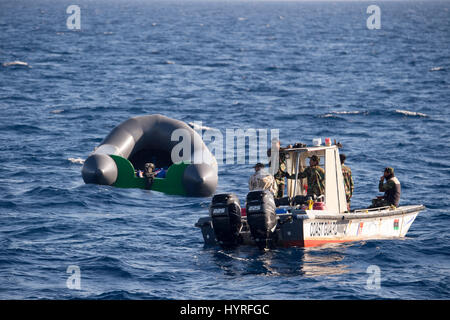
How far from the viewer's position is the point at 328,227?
49.5ft

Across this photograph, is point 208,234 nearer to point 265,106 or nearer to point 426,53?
point 265,106

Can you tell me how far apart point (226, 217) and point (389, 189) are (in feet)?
14.1

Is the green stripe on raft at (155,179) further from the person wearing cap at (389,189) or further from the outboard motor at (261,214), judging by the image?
the outboard motor at (261,214)

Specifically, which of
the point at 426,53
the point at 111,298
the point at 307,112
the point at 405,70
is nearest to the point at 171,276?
the point at 111,298

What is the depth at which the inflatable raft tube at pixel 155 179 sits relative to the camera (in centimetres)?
1997

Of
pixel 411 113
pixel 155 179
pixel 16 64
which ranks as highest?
pixel 16 64

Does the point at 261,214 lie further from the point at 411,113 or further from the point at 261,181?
the point at 411,113

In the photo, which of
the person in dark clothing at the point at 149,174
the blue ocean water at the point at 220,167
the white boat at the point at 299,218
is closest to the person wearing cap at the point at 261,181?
the white boat at the point at 299,218

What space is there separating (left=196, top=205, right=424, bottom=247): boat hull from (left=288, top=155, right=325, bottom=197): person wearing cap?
2.66 feet

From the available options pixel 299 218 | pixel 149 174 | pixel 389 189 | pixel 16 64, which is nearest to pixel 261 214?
pixel 299 218

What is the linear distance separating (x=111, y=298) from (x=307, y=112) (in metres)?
24.5

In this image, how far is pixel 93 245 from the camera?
15.6 metres

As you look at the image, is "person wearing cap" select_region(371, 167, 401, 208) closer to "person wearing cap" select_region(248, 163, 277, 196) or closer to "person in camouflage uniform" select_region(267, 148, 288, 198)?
"person in camouflage uniform" select_region(267, 148, 288, 198)
